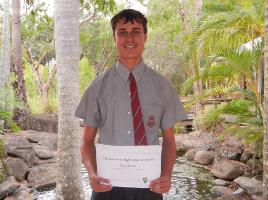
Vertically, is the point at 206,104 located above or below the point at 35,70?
below

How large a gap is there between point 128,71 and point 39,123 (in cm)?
1178

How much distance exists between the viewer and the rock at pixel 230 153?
35.7 feet

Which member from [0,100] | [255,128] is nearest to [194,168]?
[255,128]

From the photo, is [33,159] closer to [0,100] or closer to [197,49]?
[0,100]

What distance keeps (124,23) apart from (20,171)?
7.17 meters

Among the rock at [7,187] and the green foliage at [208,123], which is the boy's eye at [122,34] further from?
the green foliage at [208,123]

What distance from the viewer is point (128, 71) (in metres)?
2.33

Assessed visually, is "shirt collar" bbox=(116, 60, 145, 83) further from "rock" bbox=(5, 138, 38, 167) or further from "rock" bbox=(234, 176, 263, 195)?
"rock" bbox=(5, 138, 38, 167)

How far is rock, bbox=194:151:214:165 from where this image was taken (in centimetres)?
1155

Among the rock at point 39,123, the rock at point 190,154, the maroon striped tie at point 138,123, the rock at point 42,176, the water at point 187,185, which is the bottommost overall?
the water at point 187,185

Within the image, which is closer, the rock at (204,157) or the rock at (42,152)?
the rock at (42,152)

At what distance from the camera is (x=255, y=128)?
850 centimetres

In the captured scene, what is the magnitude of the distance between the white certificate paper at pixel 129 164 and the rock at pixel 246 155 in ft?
29.0

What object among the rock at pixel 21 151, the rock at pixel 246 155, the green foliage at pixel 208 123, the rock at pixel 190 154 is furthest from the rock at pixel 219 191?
the green foliage at pixel 208 123
